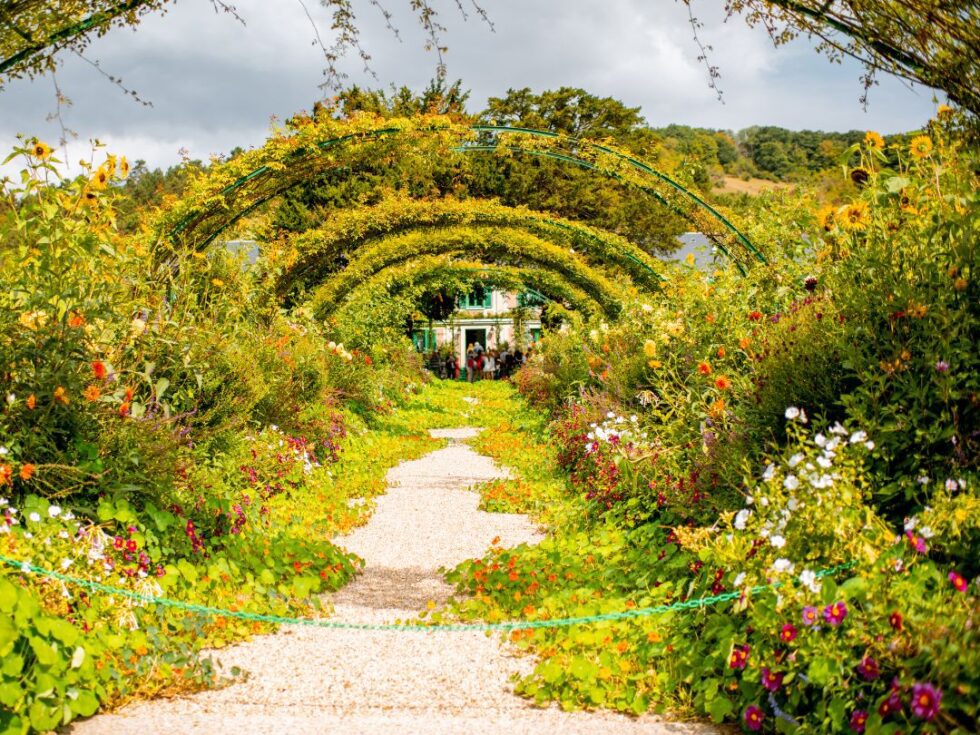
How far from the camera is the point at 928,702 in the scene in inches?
87.9

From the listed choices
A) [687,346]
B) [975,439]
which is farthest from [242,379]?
[975,439]

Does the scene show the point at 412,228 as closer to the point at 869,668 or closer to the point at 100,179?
the point at 100,179

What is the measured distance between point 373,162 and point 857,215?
6514mm

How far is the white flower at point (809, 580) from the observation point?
2.72 metres

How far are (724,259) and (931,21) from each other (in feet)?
19.5

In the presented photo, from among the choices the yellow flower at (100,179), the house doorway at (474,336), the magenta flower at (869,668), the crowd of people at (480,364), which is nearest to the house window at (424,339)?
the crowd of people at (480,364)

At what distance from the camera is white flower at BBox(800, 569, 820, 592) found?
8.94 feet

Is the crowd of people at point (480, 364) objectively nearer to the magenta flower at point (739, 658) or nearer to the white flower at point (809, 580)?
the magenta flower at point (739, 658)

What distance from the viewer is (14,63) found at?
4715mm

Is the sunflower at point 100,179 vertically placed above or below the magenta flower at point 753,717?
above

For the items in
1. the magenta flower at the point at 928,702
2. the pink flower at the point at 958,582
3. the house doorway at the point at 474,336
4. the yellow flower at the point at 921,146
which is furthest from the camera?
the house doorway at the point at 474,336

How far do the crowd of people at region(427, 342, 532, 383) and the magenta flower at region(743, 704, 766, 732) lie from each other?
27948mm

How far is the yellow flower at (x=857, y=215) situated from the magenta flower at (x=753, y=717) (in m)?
2.51

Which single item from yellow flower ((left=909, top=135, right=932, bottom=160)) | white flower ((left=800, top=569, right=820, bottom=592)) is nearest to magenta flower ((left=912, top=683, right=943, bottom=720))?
white flower ((left=800, top=569, right=820, bottom=592))
